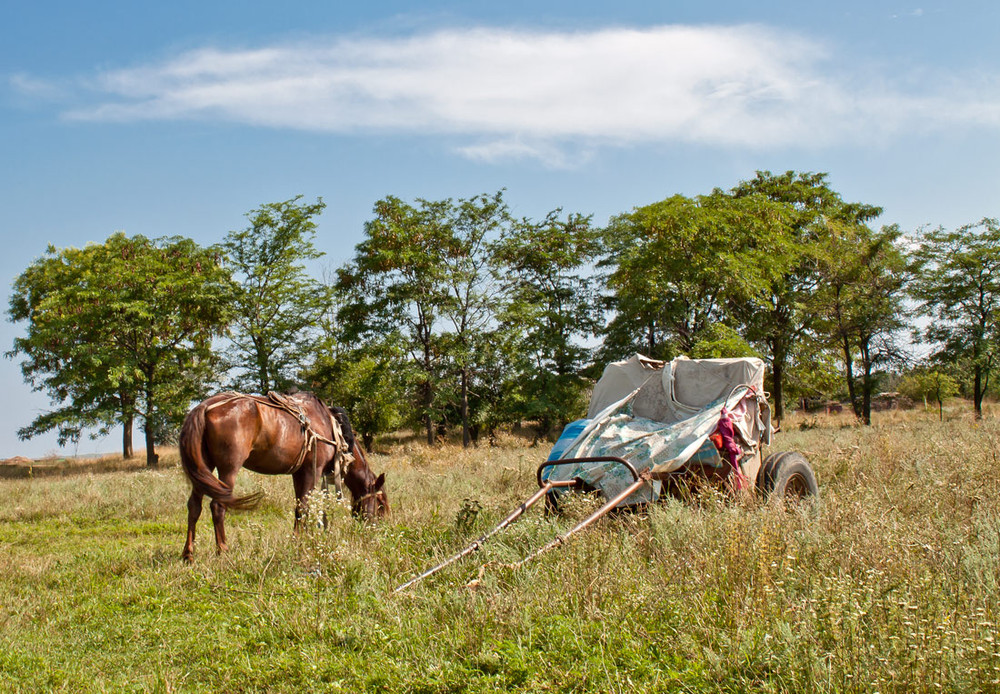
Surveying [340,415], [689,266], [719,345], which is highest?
[689,266]

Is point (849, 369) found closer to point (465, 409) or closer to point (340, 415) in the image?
point (465, 409)

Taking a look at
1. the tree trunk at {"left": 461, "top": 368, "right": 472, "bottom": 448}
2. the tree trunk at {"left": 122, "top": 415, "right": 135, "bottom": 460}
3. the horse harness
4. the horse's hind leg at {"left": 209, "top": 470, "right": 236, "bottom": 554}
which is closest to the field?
the horse's hind leg at {"left": 209, "top": 470, "right": 236, "bottom": 554}

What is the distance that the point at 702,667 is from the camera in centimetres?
364

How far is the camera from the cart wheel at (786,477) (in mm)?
7371

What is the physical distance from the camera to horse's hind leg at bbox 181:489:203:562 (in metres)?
7.50

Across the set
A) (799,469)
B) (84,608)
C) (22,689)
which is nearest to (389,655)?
(22,689)

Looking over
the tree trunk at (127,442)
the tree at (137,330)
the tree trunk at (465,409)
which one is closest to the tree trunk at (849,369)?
the tree trunk at (465,409)

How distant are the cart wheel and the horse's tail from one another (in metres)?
5.21

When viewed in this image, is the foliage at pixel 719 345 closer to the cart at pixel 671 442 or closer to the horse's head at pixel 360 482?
the cart at pixel 671 442

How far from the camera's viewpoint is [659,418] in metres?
8.52

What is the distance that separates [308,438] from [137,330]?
2548cm

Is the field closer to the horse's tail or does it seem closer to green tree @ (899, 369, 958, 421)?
the horse's tail

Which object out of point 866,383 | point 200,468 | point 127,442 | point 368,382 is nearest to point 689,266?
point 866,383

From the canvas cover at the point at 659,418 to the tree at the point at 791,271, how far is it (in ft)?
71.4
